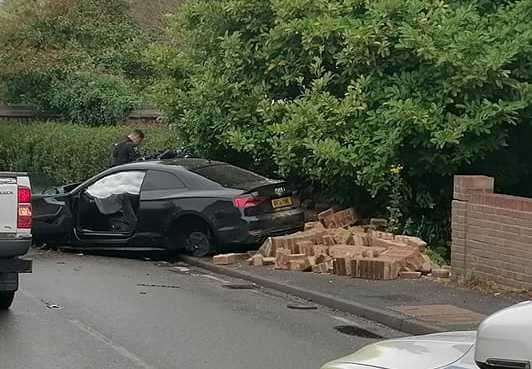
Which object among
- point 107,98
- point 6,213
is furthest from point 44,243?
point 107,98

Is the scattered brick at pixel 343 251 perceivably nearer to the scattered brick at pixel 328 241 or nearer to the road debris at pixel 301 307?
the scattered brick at pixel 328 241

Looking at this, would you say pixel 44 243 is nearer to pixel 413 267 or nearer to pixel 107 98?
pixel 413 267

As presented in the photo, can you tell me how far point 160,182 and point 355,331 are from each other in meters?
5.94

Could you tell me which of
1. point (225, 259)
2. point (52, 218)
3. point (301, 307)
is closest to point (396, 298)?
point (301, 307)

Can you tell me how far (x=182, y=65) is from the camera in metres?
18.0

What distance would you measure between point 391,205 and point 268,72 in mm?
3161

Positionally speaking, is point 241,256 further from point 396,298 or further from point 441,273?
point 396,298

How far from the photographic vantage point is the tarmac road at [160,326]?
8242 mm

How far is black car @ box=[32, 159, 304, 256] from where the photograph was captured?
14.2 m

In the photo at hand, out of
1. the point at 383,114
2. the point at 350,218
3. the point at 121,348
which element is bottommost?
the point at 121,348

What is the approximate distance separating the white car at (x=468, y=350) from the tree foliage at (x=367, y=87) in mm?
9208

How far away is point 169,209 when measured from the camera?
1455cm

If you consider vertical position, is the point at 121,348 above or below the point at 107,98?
below

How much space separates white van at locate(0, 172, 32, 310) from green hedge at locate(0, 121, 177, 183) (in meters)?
10.4
